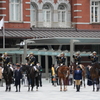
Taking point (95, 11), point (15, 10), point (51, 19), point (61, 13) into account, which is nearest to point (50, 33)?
point (51, 19)

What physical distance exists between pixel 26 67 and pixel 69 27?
1001 inches

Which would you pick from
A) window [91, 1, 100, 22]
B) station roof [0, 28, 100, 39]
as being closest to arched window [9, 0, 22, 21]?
station roof [0, 28, 100, 39]

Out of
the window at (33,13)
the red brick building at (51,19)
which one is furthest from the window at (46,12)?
the window at (33,13)

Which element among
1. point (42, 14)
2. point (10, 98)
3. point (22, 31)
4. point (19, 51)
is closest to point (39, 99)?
point (10, 98)

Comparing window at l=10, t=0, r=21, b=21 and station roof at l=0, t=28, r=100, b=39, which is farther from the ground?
window at l=10, t=0, r=21, b=21

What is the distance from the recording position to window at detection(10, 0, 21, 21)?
54625 millimetres

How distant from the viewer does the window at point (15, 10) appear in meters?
54.6

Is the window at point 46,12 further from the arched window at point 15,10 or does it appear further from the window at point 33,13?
the arched window at point 15,10

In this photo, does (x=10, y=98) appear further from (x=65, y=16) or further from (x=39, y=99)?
(x=65, y=16)

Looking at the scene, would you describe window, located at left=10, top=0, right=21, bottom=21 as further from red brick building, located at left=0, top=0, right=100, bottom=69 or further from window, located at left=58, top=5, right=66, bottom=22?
window, located at left=58, top=5, right=66, bottom=22

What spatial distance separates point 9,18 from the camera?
178 feet

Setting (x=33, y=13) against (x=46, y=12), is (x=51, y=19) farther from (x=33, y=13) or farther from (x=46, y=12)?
(x=33, y=13)

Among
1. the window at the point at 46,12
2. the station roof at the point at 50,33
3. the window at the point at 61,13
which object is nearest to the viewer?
the station roof at the point at 50,33

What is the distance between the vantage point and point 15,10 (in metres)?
54.8
